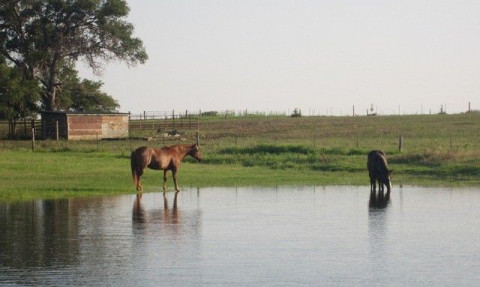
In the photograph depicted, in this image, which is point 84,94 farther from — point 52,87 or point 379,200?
point 379,200

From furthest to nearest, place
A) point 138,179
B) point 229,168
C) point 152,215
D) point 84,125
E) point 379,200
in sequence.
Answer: point 84,125, point 229,168, point 138,179, point 379,200, point 152,215

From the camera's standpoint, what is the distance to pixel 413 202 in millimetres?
29344

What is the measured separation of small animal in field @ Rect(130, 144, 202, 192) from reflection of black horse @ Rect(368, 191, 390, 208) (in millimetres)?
6793

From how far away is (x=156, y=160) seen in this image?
3425 centimetres

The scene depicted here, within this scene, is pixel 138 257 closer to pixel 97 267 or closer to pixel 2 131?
pixel 97 267

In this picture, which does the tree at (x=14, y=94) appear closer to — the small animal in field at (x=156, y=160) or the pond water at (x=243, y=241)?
the small animal in field at (x=156, y=160)

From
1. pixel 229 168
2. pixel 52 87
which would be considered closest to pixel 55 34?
pixel 52 87

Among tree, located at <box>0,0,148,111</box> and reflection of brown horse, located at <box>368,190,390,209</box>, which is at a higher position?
tree, located at <box>0,0,148,111</box>

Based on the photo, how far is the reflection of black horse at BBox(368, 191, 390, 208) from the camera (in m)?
28.6

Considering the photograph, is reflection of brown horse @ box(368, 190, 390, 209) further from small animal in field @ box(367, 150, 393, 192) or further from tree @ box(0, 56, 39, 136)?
tree @ box(0, 56, 39, 136)

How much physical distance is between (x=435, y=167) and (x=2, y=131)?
43.6m

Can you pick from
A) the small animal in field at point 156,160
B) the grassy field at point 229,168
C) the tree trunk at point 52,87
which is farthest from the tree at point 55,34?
the small animal in field at point 156,160

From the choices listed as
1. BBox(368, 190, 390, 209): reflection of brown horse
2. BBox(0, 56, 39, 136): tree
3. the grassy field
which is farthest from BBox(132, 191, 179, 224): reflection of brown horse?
BBox(0, 56, 39, 136): tree

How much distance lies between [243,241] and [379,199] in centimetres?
1083
